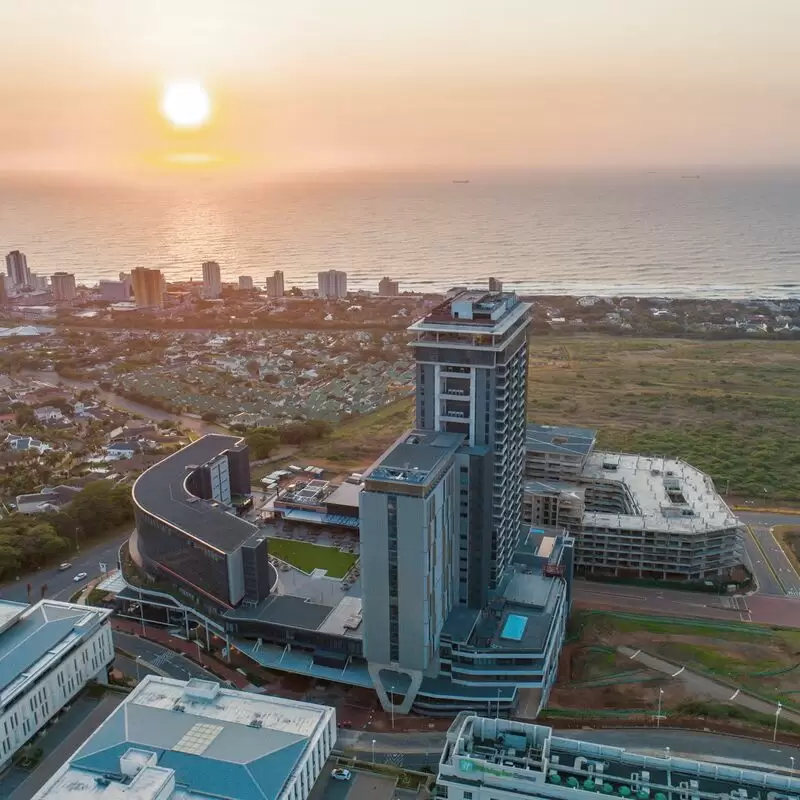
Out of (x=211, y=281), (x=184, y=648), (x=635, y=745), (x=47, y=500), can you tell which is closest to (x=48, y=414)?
(x=47, y=500)

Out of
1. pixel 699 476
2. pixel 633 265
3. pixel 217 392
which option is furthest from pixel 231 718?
pixel 633 265

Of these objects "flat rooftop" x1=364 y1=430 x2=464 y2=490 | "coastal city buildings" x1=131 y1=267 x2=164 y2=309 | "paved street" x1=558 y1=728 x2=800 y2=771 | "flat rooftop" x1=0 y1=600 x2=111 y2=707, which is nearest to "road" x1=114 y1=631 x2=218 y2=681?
"flat rooftop" x1=0 y1=600 x2=111 y2=707

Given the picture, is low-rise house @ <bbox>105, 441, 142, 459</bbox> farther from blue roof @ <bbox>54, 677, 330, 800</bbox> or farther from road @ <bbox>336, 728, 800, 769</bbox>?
road @ <bbox>336, 728, 800, 769</bbox>

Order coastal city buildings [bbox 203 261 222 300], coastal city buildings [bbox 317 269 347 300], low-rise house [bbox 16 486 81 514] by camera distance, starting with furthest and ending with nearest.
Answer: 1. coastal city buildings [bbox 203 261 222 300]
2. coastal city buildings [bbox 317 269 347 300]
3. low-rise house [bbox 16 486 81 514]

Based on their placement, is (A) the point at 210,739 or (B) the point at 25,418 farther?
(B) the point at 25,418

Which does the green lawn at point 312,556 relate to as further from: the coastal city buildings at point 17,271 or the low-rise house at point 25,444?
the coastal city buildings at point 17,271

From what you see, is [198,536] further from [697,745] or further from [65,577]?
[697,745]

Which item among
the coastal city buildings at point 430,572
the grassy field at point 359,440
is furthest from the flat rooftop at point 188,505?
the grassy field at point 359,440
